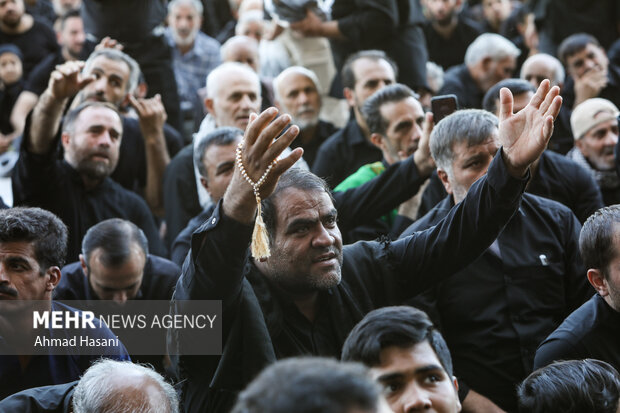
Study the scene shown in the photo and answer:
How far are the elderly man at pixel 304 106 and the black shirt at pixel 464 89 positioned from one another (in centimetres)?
130

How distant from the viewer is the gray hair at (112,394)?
3.01 meters

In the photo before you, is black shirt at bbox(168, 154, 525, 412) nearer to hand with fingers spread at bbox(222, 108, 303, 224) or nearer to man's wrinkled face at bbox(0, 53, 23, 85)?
hand with fingers spread at bbox(222, 108, 303, 224)

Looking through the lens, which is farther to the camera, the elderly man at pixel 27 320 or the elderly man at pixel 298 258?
the elderly man at pixel 27 320

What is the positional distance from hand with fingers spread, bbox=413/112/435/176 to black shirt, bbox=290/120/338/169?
7.17 feet

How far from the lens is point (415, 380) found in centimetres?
245

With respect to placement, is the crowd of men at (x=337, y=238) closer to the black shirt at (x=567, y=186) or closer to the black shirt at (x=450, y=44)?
the black shirt at (x=567, y=186)

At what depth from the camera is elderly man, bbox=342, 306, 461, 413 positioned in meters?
2.39

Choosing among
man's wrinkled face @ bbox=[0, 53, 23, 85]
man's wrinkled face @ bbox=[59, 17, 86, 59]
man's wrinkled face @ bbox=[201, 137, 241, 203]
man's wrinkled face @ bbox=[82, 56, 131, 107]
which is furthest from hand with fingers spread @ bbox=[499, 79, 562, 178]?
man's wrinkled face @ bbox=[0, 53, 23, 85]

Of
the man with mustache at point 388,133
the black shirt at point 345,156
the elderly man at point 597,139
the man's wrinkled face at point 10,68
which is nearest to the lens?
the man with mustache at point 388,133

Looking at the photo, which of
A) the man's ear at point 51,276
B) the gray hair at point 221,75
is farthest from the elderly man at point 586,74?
the man's ear at point 51,276

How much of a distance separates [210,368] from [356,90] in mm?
3604

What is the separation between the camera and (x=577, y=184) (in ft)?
15.5

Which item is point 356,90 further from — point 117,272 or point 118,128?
point 117,272

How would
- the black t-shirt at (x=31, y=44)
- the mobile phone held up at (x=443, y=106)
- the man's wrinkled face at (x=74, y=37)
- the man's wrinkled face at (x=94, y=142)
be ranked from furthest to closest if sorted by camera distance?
the black t-shirt at (x=31, y=44) < the man's wrinkled face at (x=74, y=37) < the man's wrinkled face at (x=94, y=142) < the mobile phone held up at (x=443, y=106)
